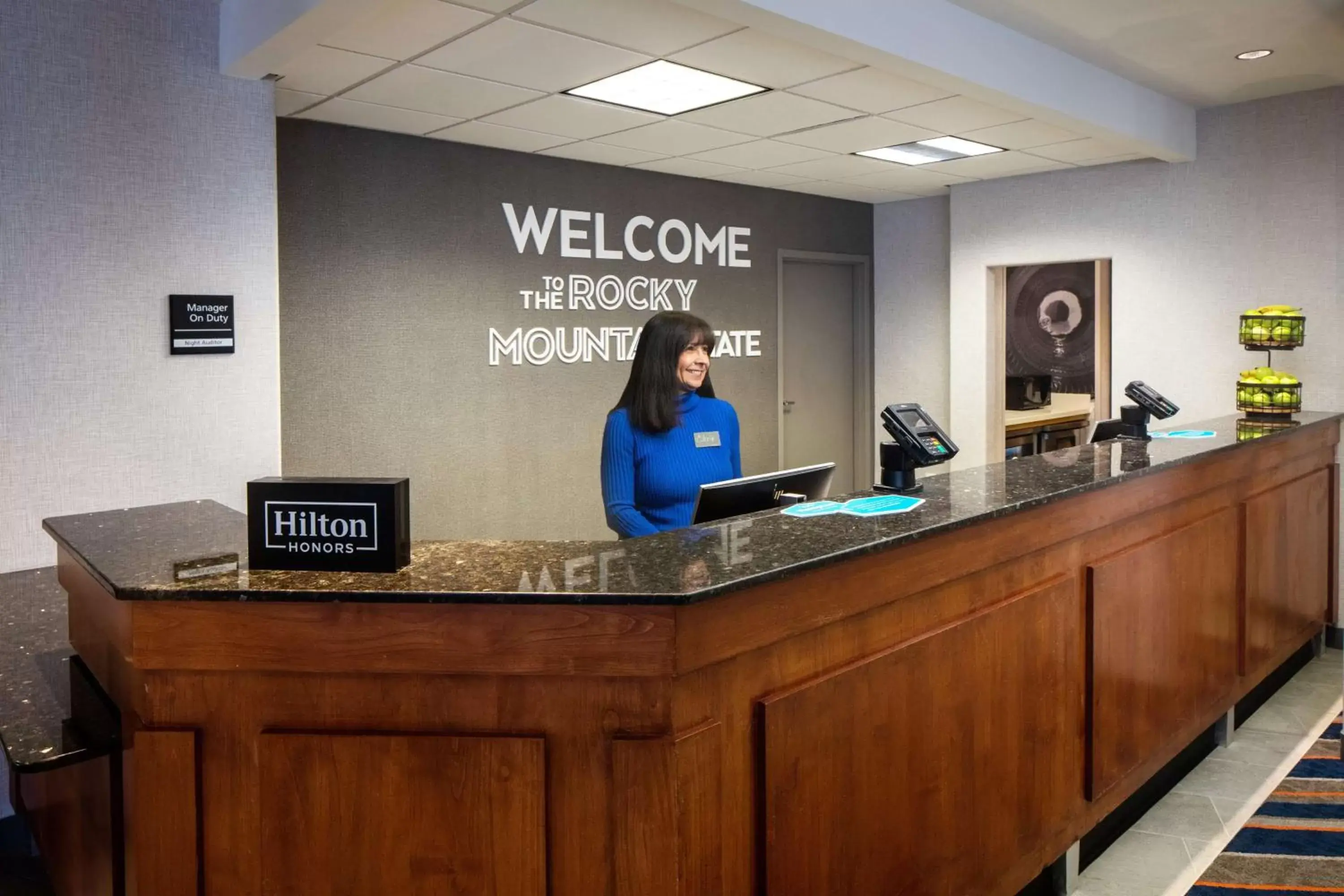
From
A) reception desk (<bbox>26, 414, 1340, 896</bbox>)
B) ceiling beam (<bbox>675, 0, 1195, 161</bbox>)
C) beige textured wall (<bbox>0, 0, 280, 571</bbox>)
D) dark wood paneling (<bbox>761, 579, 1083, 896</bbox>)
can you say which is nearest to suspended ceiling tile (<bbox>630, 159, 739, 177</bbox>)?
ceiling beam (<bbox>675, 0, 1195, 161</bbox>)

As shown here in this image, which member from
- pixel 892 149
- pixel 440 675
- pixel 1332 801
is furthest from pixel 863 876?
pixel 892 149

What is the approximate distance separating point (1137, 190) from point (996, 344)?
135 centimetres

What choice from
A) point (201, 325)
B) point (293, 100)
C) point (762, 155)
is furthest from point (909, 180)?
point (201, 325)

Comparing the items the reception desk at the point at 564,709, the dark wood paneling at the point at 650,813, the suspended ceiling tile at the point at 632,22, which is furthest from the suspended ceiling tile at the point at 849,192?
the dark wood paneling at the point at 650,813

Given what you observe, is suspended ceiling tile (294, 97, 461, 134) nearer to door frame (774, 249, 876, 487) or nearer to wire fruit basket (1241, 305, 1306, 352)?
door frame (774, 249, 876, 487)

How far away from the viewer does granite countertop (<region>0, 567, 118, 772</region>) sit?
6.20 ft

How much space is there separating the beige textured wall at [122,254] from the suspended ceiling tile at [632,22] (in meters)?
1.26

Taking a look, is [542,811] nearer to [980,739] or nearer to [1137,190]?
[980,739]

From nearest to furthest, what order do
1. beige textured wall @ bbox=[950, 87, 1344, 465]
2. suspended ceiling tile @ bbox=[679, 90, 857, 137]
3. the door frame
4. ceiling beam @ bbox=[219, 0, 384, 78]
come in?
ceiling beam @ bbox=[219, 0, 384, 78] < suspended ceiling tile @ bbox=[679, 90, 857, 137] < beige textured wall @ bbox=[950, 87, 1344, 465] < the door frame

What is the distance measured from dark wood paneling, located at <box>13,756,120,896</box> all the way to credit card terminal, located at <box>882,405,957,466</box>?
1926 millimetres

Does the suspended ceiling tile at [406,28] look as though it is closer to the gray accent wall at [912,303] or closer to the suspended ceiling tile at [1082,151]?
the suspended ceiling tile at [1082,151]

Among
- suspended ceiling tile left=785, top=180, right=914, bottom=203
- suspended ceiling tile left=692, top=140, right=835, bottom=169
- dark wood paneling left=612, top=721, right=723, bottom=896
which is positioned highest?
suspended ceiling tile left=785, top=180, right=914, bottom=203

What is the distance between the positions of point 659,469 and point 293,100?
2.40 meters

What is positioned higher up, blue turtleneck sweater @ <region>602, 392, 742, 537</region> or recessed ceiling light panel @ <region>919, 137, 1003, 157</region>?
recessed ceiling light panel @ <region>919, 137, 1003, 157</region>
